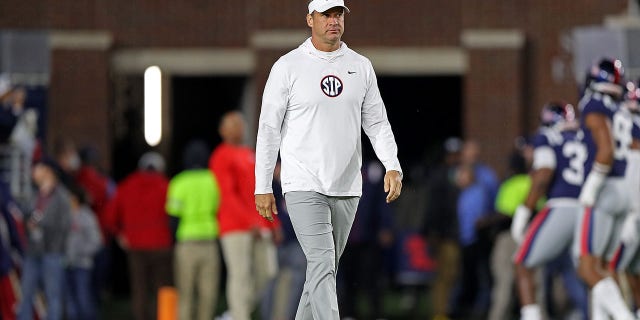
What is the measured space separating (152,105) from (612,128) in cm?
1440

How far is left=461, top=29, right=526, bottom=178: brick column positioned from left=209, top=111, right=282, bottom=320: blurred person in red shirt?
1214cm

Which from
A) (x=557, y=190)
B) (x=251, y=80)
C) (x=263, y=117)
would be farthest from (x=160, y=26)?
(x=263, y=117)

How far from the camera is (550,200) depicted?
15.0 metres

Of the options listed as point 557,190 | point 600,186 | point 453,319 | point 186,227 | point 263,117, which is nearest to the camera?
point 263,117

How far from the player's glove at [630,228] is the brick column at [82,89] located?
13881 mm

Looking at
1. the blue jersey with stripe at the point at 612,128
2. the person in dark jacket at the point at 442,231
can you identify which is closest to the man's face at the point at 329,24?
the blue jersey with stripe at the point at 612,128

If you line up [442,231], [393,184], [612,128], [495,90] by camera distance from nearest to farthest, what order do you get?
1. [393,184]
2. [612,128]
3. [442,231]
4. [495,90]

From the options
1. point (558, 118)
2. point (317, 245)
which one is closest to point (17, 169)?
point (558, 118)

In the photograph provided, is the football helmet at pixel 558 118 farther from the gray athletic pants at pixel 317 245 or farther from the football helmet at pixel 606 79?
the gray athletic pants at pixel 317 245

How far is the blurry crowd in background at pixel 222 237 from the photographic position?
1558 centimetres

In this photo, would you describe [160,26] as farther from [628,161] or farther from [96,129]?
[628,161]

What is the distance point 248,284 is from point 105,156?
11.6 m

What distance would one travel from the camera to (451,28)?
27516mm

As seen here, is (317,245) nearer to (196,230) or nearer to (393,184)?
(393,184)
